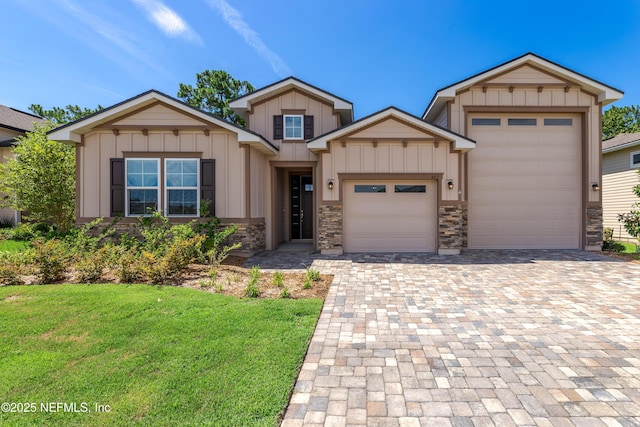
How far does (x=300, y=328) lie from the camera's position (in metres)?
3.53

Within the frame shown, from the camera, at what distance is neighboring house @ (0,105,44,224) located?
46.2ft

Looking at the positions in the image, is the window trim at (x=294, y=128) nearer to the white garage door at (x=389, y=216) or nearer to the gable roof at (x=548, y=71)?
the white garage door at (x=389, y=216)

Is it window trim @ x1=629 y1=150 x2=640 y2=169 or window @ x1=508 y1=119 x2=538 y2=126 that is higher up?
window @ x1=508 y1=119 x2=538 y2=126

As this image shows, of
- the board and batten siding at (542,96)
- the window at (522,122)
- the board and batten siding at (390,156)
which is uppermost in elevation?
the board and batten siding at (542,96)

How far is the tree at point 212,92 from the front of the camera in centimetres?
2092

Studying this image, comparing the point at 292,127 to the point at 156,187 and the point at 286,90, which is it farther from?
the point at 156,187

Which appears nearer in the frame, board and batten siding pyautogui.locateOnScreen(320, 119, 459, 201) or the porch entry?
board and batten siding pyautogui.locateOnScreen(320, 119, 459, 201)

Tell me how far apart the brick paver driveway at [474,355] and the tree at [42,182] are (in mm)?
11940

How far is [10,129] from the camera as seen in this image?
1552 centimetres

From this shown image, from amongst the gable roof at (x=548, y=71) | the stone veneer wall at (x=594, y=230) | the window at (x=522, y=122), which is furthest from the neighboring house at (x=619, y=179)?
the window at (x=522, y=122)

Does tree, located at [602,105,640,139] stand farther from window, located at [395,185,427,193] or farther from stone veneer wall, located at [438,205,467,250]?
window, located at [395,185,427,193]

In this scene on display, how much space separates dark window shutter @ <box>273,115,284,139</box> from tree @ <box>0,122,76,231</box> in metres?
8.58

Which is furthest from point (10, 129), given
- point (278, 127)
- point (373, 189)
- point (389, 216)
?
point (389, 216)

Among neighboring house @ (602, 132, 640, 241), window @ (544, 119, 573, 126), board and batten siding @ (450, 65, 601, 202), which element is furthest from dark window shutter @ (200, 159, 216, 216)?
neighboring house @ (602, 132, 640, 241)
